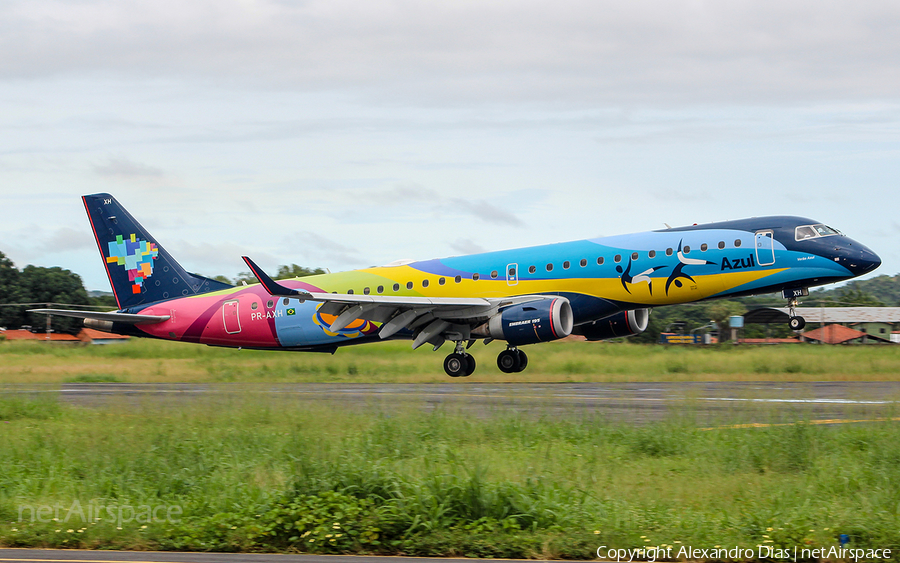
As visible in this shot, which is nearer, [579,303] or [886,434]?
[886,434]

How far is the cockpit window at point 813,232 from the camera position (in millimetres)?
24797

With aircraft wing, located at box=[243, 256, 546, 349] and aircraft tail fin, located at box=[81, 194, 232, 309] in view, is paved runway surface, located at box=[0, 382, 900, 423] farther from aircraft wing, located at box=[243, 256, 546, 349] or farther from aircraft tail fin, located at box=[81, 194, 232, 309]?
aircraft tail fin, located at box=[81, 194, 232, 309]

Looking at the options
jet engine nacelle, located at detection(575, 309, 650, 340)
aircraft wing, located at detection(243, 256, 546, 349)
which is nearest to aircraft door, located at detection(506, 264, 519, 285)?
aircraft wing, located at detection(243, 256, 546, 349)

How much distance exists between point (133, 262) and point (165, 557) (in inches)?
1062

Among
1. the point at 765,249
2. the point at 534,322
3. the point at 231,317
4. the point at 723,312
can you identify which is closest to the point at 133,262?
the point at 231,317

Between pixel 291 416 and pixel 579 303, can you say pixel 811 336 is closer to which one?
pixel 579 303

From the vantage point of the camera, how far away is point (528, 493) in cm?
948

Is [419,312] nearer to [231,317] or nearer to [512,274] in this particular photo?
[512,274]

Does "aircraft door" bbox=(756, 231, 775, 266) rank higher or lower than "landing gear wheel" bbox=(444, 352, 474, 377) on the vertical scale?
higher

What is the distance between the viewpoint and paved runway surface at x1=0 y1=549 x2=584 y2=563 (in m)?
8.12

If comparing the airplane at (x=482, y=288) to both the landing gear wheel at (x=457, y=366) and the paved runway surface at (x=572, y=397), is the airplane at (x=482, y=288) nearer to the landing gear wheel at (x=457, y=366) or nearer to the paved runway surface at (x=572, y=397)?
Result: the landing gear wheel at (x=457, y=366)

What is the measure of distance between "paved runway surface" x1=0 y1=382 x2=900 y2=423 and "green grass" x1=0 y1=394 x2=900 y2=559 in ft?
8.58

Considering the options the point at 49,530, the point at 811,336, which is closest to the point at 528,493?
the point at 49,530

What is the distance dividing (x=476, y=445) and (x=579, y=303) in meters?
13.9
